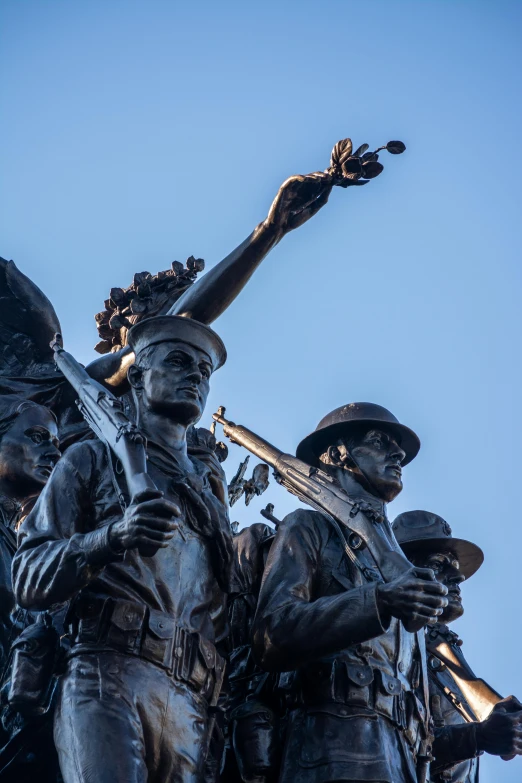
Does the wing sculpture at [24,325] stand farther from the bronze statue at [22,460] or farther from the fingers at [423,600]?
the fingers at [423,600]

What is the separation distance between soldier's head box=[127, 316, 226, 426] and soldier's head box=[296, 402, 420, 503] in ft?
4.23

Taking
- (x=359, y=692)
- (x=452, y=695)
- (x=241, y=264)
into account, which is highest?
(x=241, y=264)

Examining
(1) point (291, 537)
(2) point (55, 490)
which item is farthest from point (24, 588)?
(1) point (291, 537)

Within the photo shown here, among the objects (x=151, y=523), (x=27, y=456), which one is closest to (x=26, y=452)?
(x=27, y=456)

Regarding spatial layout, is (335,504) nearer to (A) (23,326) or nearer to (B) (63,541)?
(B) (63,541)

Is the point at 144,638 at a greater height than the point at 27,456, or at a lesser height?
lesser

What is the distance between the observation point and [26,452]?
1025 centimetres

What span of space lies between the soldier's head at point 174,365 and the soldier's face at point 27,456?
1380mm

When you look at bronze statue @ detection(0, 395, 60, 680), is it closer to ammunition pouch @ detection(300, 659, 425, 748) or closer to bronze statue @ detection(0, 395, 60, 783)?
bronze statue @ detection(0, 395, 60, 783)

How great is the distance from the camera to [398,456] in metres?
9.95

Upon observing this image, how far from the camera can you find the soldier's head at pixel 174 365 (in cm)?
891

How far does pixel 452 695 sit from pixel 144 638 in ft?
11.6

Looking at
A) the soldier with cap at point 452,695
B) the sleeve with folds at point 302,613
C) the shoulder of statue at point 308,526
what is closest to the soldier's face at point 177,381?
the shoulder of statue at point 308,526

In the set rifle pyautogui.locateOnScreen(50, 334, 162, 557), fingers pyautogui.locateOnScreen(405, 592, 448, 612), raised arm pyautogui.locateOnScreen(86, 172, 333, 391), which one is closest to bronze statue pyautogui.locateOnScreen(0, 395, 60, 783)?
raised arm pyautogui.locateOnScreen(86, 172, 333, 391)
